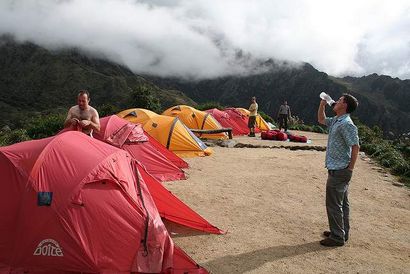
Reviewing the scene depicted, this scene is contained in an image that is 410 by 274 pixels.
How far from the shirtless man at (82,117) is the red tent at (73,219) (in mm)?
2567

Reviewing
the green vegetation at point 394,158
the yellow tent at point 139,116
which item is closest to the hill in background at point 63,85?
the green vegetation at point 394,158

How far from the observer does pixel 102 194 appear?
5699 millimetres

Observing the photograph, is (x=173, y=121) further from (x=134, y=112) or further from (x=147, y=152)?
(x=147, y=152)

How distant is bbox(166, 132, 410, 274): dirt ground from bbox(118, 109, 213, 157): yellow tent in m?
0.75

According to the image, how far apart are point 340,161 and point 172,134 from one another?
8742 mm

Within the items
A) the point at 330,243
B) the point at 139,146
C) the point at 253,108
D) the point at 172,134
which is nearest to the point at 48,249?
the point at 330,243

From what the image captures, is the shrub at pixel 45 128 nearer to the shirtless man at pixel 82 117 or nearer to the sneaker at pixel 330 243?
the shirtless man at pixel 82 117

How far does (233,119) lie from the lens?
26.9 meters

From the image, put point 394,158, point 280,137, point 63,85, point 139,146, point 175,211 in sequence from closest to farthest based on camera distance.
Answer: point 175,211 → point 139,146 → point 394,158 → point 280,137 → point 63,85

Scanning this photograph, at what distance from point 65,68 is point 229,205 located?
16417cm

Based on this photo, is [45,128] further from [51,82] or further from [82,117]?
[51,82]

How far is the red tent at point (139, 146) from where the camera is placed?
11.1 metres

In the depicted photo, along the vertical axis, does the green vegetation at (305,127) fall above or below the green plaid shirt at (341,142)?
below

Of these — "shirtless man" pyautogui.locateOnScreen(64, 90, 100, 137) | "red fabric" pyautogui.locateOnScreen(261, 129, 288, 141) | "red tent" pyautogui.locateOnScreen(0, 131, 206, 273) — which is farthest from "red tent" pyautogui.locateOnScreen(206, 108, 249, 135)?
"red tent" pyautogui.locateOnScreen(0, 131, 206, 273)
